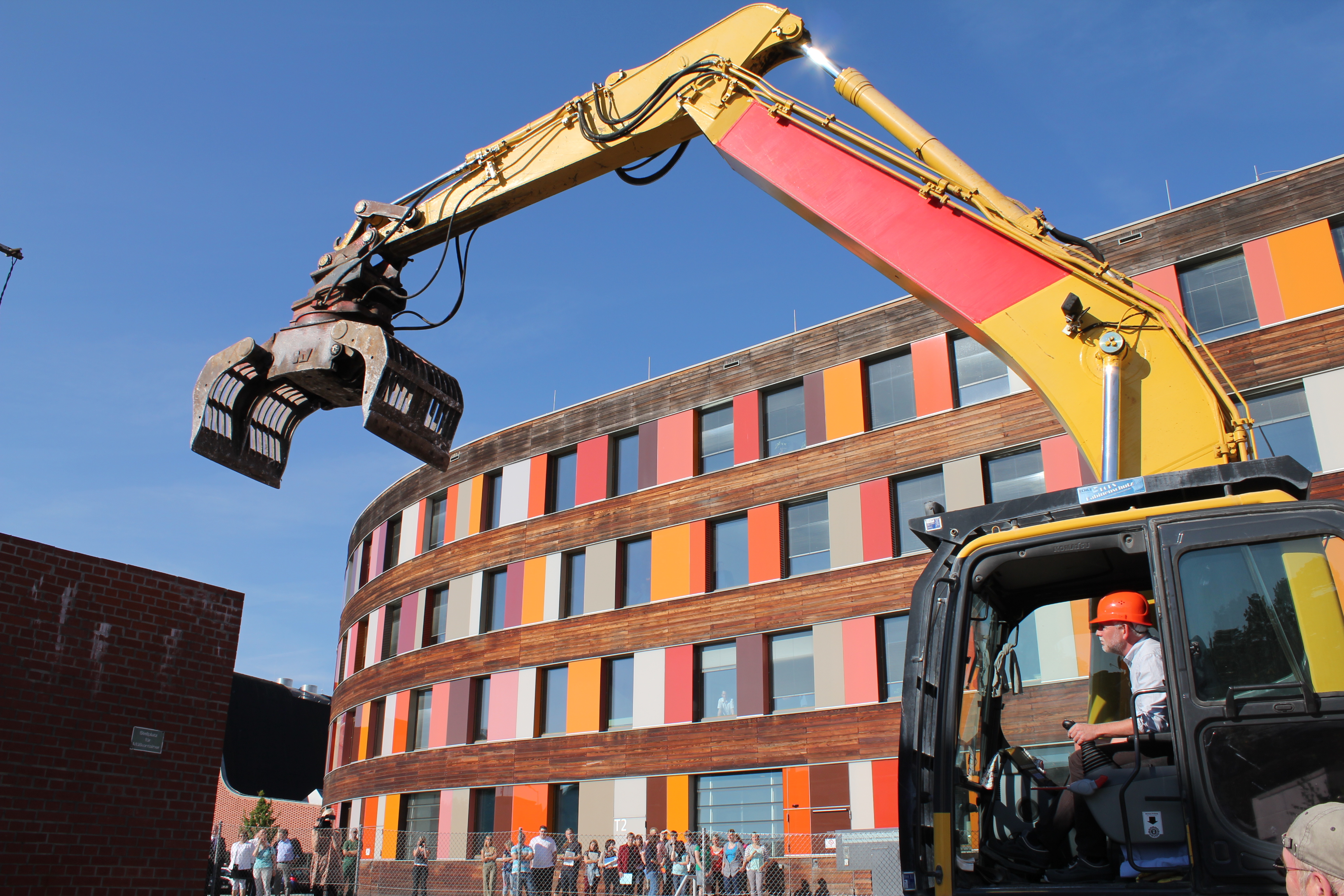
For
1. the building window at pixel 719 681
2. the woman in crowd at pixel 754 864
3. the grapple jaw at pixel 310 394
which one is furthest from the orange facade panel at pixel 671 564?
the grapple jaw at pixel 310 394

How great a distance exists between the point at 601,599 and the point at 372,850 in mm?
10749

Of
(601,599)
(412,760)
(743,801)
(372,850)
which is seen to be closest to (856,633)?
(743,801)

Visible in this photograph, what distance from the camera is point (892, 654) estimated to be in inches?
865

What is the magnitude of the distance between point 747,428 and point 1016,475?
7016 millimetres

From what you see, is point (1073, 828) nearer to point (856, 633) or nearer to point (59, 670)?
point (59, 670)

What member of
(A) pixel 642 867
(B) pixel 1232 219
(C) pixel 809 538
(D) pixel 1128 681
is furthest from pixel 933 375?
(D) pixel 1128 681

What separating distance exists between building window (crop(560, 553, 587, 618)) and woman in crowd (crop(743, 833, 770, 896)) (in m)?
9.21

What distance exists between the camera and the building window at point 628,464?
2809 cm

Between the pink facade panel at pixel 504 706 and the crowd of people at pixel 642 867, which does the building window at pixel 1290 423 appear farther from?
the pink facade panel at pixel 504 706

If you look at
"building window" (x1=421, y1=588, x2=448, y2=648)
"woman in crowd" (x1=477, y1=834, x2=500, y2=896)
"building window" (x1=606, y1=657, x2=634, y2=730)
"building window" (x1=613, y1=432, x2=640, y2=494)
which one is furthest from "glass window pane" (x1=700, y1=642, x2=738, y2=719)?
"building window" (x1=421, y1=588, x2=448, y2=648)

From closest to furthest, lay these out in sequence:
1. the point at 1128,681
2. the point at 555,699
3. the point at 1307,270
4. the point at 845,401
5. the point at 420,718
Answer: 1. the point at 1128,681
2. the point at 1307,270
3. the point at 845,401
4. the point at 555,699
5. the point at 420,718

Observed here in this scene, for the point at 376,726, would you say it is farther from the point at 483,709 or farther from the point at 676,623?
the point at 676,623

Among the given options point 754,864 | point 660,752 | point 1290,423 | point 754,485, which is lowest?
point 754,864

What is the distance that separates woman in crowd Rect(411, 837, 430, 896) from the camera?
25.6 meters
